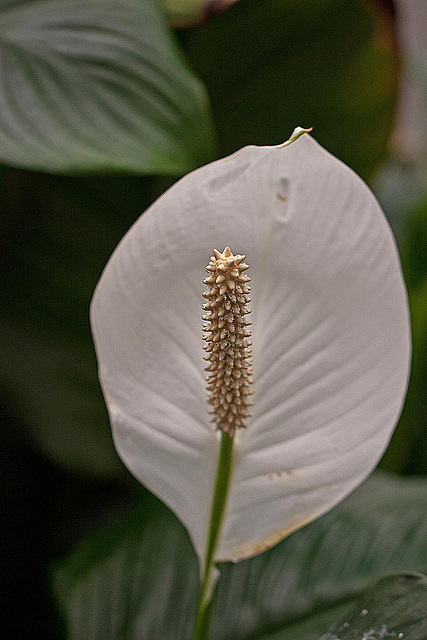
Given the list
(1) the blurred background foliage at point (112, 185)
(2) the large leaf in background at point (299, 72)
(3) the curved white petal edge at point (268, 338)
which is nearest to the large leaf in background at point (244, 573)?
(1) the blurred background foliage at point (112, 185)

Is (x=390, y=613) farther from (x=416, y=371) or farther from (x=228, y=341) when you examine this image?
(x=416, y=371)

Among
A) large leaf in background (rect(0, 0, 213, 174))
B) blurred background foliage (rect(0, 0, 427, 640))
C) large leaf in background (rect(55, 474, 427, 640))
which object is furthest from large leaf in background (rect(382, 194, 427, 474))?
large leaf in background (rect(0, 0, 213, 174))

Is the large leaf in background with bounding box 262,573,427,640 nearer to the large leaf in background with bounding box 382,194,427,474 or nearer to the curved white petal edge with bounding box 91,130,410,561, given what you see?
the curved white petal edge with bounding box 91,130,410,561

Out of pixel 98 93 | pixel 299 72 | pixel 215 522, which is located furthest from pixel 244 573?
pixel 299 72

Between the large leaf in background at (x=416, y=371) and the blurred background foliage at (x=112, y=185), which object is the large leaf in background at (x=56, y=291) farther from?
the large leaf in background at (x=416, y=371)

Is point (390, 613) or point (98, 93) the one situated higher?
point (98, 93)

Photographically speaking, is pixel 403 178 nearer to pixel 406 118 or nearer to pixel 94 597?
pixel 94 597
